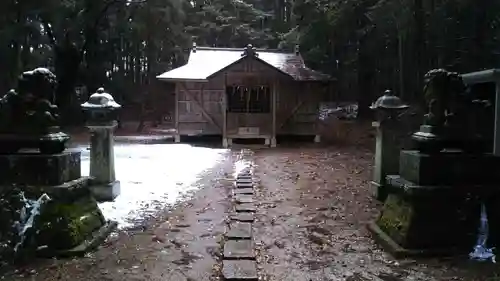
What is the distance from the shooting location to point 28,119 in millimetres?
4777

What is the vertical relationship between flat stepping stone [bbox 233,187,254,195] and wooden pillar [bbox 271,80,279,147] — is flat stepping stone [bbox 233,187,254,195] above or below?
below

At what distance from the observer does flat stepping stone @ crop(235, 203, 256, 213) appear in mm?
6668

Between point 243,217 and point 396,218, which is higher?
point 396,218

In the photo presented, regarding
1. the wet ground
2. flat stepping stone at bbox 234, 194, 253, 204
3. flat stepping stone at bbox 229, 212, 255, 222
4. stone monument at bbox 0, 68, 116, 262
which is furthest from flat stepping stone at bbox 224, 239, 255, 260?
flat stepping stone at bbox 234, 194, 253, 204

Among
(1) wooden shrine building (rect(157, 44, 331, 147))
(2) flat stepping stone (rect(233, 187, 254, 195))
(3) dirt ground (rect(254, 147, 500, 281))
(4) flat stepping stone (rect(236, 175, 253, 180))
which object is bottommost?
(3) dirt ground (rect(254, 147, 500, 281))

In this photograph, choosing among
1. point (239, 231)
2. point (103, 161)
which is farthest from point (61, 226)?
point (103, 161)

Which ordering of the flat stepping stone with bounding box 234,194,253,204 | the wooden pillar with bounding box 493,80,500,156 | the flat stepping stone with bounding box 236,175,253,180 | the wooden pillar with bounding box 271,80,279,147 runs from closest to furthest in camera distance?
the wooden pillar with bounding box 493,80,500,156, the flat stepping stone with bounding box 234,194,253,204, the flat stepping stone with bounding box 236,175,253,180, the wooden pillar with bounding box 271,80,279,147

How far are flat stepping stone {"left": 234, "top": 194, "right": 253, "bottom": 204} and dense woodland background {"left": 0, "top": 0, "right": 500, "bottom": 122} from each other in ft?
30.0

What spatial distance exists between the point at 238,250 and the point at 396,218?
1.80 metres

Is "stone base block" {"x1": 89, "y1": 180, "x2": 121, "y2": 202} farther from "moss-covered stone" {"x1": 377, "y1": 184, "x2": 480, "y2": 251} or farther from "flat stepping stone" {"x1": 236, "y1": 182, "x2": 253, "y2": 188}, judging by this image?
"moss-covered stone" {"x1": 377, "y1": 184, "x2": 480, "y2": 251}

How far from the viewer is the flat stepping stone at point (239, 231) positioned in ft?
17.3

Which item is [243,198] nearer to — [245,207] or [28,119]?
[245,207]

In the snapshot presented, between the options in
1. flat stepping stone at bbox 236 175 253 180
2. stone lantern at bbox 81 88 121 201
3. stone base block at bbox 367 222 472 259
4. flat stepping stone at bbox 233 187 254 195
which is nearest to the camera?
stone base block at bbox 367 222 472 259

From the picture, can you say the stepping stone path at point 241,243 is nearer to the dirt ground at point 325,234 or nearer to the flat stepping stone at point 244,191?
the flat stepping stone at point 244,191
